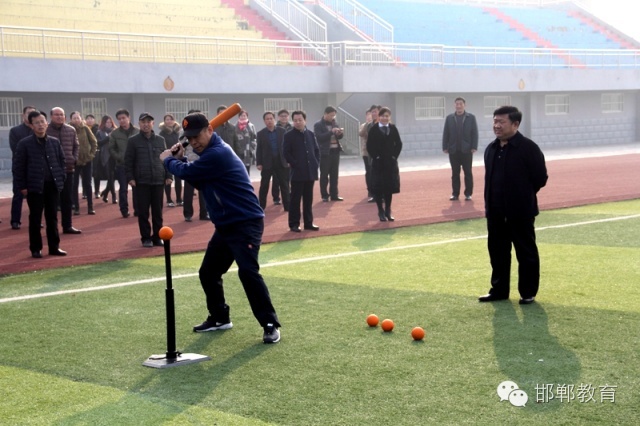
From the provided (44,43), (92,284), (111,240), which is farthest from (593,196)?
(44,43)

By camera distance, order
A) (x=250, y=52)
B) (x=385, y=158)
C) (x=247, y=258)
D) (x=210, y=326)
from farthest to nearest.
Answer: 1. (x=250, y=52)
2. (x=385, y=158)
3. (x=210, y=326)
4. (x=247, y=258)

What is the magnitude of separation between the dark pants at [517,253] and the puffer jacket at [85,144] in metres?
10.0

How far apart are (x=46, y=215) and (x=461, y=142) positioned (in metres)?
9.15

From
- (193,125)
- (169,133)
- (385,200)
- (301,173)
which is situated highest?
(193,125)

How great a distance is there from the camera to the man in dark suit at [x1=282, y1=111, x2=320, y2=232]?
591 inches

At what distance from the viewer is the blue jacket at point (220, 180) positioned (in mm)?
7766

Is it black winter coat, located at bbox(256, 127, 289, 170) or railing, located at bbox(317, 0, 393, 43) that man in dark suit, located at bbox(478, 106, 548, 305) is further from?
railing, located at bbox(317, 0, 393, 43)

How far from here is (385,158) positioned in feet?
52.9

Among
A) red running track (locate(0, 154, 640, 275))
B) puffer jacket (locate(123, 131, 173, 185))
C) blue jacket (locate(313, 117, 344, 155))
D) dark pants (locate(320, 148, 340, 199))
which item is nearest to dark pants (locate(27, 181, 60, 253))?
red running track (locate(0, 154, 640, 275))

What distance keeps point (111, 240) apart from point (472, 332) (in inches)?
314

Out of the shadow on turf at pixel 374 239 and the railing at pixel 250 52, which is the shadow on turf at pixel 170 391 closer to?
the shadow on turf at pixel 374 239

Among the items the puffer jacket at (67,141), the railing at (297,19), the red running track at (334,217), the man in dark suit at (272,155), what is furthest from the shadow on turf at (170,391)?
the railing at (297,19)

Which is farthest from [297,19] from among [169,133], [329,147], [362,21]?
[169,133]

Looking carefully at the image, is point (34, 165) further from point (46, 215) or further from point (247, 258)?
point (247, 258)
